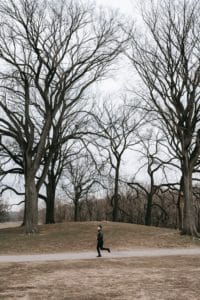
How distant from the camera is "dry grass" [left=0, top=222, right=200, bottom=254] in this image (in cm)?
2500

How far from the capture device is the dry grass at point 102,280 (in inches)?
430

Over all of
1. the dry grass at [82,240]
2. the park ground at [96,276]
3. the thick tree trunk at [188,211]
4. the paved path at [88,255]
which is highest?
the thick tree trunk at [188,211]

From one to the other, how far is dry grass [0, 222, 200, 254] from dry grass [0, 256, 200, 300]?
684 centimetres

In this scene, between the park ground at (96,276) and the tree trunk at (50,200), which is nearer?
the park ground at (96,276)

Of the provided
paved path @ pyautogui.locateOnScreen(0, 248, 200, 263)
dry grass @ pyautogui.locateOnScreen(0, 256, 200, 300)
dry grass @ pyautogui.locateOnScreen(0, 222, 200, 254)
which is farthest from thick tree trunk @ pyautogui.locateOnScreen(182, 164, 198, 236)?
dry grass @ pyautogui.locateOnScreen(0, 256, 200, 300)

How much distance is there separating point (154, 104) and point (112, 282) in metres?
19.5

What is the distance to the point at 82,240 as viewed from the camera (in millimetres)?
27406

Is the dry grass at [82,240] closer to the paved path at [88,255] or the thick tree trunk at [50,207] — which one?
the paved path at [88,255]

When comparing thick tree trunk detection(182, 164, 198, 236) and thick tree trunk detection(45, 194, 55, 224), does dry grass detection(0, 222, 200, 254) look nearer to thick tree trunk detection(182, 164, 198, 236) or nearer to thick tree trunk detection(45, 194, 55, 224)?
thick tree trunk detection(182, 164, 198, 236)

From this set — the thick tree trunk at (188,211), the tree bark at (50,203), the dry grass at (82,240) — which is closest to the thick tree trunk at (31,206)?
the dry grass at (82,240)

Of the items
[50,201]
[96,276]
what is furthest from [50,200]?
[96,276]

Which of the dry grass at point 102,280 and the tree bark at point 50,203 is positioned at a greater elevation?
the tree bark at point 50,203

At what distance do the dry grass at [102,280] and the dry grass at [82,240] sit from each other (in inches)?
269

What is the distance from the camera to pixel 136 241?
1083 inches
